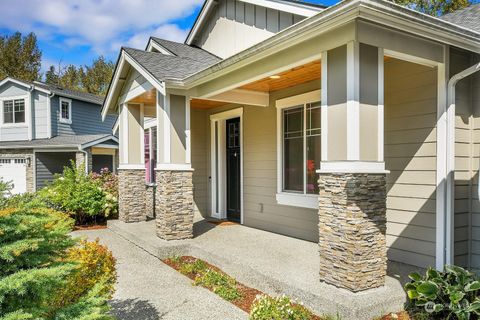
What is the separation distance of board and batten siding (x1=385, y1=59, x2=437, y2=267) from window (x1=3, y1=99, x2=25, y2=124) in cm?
1800

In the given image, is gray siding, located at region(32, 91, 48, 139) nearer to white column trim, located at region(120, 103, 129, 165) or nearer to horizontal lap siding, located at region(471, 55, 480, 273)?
white column trim, located at region(120, 103, 129, 165)

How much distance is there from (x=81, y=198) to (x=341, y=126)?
864cm

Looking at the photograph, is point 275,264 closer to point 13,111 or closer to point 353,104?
point 353,104

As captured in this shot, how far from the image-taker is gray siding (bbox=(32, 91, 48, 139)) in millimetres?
16969

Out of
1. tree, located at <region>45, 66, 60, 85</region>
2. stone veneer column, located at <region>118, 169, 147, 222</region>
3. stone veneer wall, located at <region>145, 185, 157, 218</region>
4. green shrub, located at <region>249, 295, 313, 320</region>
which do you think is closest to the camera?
green shrub, located at <region>249, 295, 313, 320</region>

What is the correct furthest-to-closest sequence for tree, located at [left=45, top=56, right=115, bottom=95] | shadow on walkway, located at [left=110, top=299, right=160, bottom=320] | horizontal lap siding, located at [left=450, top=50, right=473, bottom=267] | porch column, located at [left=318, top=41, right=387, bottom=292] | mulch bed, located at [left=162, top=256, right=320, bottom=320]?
tree, located at [left=45, top=56, right=115, bottom=95], horizontal lap siding, located at [left=450, top=50, right=473, bottom=267], mulch bed, located at [left=162, top=256, right=320, bottom=320], shadow on walkway, located at [left=110, top=299, right=160, bottom=320], porch column, located at [left=318, top=41, right=387, bottom=292]

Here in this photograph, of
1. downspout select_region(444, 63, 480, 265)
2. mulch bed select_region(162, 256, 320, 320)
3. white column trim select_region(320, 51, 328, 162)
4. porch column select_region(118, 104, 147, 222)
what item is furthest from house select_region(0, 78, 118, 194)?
downspout select_region(444, 63, 480, 265)

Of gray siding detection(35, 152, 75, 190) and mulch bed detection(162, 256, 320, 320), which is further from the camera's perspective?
gray siding detection(35, 152, 75, 190)

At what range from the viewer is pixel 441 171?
15.2ft

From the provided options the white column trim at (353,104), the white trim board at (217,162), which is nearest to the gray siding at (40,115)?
the white trim board at (217,162)

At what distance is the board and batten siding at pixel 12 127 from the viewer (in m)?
17.3

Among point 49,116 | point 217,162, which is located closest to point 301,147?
point 217,162

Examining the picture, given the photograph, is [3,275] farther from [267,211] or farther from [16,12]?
[16,12]

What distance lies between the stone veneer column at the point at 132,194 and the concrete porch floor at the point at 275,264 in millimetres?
466
